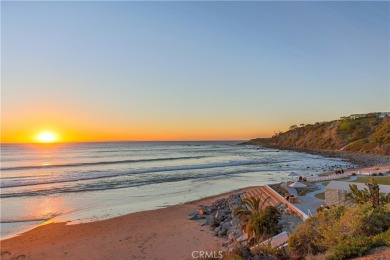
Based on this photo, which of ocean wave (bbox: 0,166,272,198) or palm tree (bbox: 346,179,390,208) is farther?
ocean wave (bbox: 0,166,272,198)

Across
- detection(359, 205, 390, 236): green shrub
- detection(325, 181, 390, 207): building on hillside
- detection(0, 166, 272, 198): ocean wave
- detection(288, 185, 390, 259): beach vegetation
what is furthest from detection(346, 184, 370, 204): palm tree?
detection(0, 166, 272, 198): ocean wave

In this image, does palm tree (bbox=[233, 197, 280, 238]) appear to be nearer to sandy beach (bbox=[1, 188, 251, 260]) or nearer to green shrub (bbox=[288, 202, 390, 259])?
sandy beach (bbox=[1, 188, 251, 260])

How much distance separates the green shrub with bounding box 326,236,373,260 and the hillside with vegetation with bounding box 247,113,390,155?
68055 millimetres

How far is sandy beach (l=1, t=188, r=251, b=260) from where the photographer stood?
44.4 feet

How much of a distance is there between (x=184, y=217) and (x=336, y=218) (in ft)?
39.0

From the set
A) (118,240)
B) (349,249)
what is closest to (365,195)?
(349,249)

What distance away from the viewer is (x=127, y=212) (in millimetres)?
20844

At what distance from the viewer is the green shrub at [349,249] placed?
646 cm

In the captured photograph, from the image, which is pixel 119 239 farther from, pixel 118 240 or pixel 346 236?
pixel 346 236

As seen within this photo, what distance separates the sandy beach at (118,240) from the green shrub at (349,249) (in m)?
7.24

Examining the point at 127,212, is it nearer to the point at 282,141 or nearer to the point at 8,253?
the point at 8,253

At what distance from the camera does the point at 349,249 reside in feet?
21.4

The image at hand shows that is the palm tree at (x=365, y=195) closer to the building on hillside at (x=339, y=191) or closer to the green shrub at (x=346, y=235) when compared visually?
the building on hillside at (x=339, y=191)

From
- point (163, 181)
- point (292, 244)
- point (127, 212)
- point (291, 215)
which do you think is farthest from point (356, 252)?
point (163, 181)
